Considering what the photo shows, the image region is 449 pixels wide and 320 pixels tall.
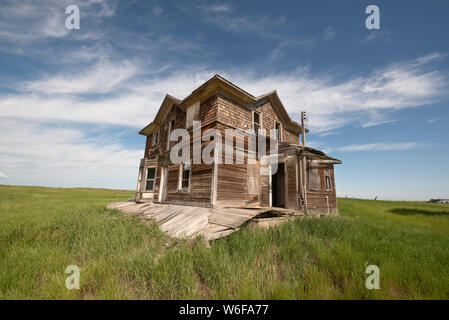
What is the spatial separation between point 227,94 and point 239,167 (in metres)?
4.37

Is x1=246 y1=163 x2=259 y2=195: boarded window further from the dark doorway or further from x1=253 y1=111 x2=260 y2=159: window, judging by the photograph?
the dark doorway

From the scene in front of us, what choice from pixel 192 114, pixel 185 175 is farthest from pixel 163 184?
pixel 192 114

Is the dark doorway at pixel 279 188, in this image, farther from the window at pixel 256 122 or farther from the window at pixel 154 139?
the window at pixel 154 139

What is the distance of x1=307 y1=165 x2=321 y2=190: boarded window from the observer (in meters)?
11.4

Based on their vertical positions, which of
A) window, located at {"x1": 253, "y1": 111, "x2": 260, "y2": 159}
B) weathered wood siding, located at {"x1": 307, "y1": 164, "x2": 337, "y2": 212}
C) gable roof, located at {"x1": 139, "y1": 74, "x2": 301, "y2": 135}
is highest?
gable roof, located at {"x1": 139, "y1": 74, "x2": 301, "y2": 135}

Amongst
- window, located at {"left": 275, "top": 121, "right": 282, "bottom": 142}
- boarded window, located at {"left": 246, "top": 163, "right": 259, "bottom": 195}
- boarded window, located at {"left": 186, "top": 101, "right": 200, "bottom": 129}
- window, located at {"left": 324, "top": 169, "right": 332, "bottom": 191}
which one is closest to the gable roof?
boarded window, located at {"left": 186, "top": 101, "right": 200, "bottom": 129}

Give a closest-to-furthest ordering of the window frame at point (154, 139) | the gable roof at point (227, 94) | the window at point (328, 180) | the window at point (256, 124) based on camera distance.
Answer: the gable roof at point (227, 94), the window at point (256, 124), the window at point (328, 180), the window frame at point (154, 139)

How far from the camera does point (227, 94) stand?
403 inches

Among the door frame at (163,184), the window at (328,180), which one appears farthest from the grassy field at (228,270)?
the window at (328,180)

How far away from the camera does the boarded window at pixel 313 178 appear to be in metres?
11.4

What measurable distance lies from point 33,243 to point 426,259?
11.6m

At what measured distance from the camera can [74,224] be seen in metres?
7.79

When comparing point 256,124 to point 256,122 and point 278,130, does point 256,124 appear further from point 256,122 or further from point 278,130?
point 278,130
